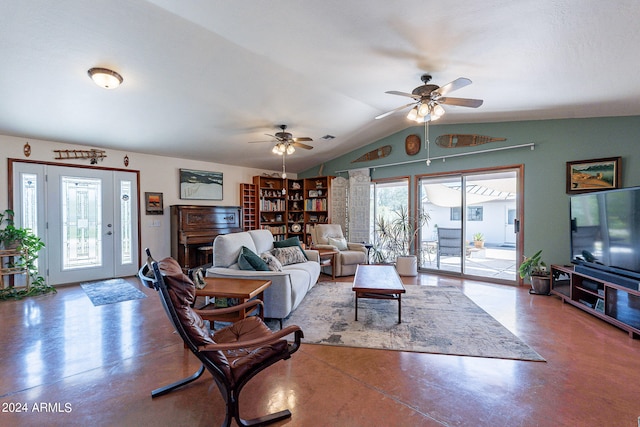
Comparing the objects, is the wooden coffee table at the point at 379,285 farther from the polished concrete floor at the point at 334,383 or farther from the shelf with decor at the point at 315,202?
→ the shelf with decor at the point at 315,202

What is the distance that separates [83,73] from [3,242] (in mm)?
2993

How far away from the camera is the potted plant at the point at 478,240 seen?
202 inches

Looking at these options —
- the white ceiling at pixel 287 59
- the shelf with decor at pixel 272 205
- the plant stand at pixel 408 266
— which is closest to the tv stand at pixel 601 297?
the plant stand at pixel 408 266

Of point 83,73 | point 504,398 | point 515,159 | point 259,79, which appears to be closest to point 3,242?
point 83,73

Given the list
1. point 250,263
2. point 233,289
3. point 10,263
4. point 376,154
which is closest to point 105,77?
point 250,263

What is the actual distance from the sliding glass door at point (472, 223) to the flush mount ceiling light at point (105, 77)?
5.13m

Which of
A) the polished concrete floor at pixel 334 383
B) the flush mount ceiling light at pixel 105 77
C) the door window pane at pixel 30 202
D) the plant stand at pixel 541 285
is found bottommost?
the polished concrete floor at pixel 334 383

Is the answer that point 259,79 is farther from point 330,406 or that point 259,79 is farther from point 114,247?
point 114,247

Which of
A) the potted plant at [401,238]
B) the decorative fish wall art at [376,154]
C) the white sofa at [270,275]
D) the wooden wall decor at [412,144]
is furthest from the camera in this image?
the decorative fish wall art at [376,154]

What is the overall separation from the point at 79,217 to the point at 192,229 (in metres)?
1.78

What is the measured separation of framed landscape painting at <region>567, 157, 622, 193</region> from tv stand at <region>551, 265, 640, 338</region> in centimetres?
120

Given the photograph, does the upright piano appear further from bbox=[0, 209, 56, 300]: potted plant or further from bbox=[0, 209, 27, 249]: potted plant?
bbox=[0, 209, 27, 249]: potted plant

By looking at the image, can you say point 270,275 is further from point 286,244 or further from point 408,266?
point 408,266

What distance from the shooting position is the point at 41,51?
255 cm
